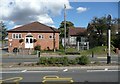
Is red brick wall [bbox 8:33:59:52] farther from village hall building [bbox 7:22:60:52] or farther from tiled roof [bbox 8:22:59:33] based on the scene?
tiled roof [bbox 8:22:59:33]

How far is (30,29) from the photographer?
171 ft

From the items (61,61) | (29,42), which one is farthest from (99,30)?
(61,61)

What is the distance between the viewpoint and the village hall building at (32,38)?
51.7 meters

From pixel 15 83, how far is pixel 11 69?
6990 millimetres

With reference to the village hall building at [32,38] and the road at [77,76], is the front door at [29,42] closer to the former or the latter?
the village hall building at [32,38]

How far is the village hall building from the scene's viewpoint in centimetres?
5169

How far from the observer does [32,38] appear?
5184 cm

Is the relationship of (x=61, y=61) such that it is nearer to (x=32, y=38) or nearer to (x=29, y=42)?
(x=29, y=42)

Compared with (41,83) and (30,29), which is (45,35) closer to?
(30,29)

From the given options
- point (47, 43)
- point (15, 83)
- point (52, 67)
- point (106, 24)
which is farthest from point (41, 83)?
point (106, 24)

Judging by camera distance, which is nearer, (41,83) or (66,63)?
(41,83)

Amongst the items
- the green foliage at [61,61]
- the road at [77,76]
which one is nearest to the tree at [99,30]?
the green foliage at [61,61]

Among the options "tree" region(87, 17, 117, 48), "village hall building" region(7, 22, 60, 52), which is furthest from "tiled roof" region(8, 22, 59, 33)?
"tree" region(87, 17, 117, 48)

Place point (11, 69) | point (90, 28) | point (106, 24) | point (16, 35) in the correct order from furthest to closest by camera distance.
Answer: point (90, 28)
point (106, 24)
point (16, 35)
point (11, 69)
